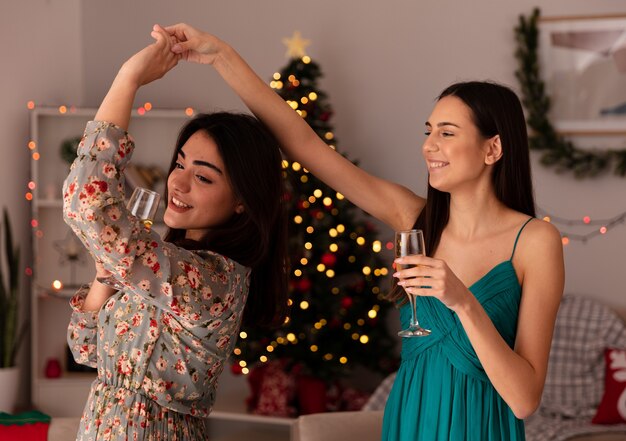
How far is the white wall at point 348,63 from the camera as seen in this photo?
5.21 m

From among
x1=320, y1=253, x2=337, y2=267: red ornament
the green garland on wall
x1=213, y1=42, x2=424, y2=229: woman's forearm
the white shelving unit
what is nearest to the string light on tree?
the green garland on wall

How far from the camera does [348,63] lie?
5.61m

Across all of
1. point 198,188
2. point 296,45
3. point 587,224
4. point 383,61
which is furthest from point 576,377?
point 198,188

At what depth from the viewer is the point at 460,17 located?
213 inches

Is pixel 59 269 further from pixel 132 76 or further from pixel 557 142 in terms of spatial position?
pixel 132 76

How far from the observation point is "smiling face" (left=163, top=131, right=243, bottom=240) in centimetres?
197

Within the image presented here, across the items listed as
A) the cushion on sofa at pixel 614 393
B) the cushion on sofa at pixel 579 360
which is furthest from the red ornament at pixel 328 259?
the cushion on sofa at pixel 614 393

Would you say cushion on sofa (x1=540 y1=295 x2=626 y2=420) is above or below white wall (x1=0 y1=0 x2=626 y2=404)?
below

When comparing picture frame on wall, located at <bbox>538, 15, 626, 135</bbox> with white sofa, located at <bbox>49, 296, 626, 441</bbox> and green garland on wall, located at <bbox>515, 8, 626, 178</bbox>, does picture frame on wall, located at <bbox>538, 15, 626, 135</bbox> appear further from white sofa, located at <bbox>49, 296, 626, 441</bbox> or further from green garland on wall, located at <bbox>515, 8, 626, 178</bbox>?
white sofa, located at <bbox>49, 296, 626, 441</bbox>

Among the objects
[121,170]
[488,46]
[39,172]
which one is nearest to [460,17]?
[488,46]

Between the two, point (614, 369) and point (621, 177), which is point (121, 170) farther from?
point (621, 177)

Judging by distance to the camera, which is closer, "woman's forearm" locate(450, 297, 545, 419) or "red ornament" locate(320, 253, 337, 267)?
"woman's forearm" locate(450, 297, 545, 419)

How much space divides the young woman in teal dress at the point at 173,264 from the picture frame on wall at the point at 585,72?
3.45m

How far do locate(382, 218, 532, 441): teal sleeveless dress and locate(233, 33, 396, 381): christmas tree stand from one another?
272 cm
